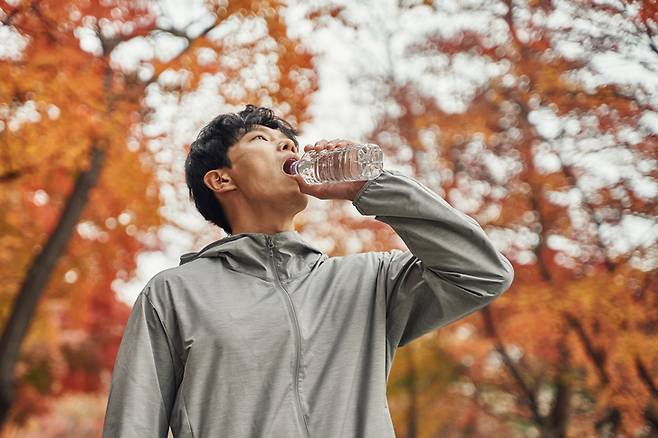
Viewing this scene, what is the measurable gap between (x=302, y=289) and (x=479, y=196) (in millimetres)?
5600

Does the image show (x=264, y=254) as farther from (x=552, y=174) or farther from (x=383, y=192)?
(x=552, y=174)

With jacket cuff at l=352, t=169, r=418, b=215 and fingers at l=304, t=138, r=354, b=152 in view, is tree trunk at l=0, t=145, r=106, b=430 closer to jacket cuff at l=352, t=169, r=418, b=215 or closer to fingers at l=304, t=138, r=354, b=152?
fingers at l=304, t=138, r=354, b=152

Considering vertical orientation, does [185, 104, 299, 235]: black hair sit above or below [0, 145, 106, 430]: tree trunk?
below

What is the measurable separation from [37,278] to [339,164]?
526 cm

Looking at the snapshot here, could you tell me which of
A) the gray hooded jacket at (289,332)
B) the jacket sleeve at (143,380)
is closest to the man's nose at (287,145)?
the gray hooded jacket at (289,332)

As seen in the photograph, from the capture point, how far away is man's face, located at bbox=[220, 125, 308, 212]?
80.2 inches

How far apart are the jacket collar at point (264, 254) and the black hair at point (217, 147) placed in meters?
0.24

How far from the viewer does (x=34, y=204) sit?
8.74m

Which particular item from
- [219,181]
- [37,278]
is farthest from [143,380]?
[37,278]

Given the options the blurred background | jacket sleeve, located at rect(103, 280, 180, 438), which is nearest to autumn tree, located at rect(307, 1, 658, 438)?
the blurred background

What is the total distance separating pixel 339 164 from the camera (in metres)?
2.03

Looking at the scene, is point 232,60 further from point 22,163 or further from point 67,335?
point 67,335

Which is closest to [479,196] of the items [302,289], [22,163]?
[22,163]

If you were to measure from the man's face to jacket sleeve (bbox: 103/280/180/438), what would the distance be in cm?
39
